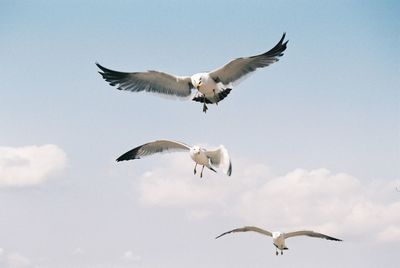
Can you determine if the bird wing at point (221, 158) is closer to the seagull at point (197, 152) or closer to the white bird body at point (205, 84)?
the seagull at point (197, 152)

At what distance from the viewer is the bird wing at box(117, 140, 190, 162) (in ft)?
48.2

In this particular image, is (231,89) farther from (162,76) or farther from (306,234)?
(306,234)

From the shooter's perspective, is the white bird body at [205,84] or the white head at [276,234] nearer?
the white bird body at [205,84]

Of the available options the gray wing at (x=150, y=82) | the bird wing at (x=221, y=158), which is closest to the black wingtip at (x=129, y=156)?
the gray wing at (x=150, y=82)

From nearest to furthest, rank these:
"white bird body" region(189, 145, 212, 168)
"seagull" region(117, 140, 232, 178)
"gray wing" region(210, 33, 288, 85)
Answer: "seagull" region(117, 140, 232, 178)
"white bird body" region(189, 145, 212, 168)
"gray wing" region(210, 33, 288, 85)

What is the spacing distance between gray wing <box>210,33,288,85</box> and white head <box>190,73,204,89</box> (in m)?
0.24

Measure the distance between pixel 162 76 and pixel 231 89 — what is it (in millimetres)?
1398

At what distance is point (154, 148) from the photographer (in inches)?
589

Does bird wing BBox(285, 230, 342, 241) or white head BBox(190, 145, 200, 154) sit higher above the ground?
bird wing BBox(285, 230, 342, 241)

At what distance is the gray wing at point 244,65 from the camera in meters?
13.8

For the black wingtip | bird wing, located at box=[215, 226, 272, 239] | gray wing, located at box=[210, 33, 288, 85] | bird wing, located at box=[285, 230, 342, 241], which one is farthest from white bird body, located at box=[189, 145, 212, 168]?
bird wing, located at box=[285, 230, 342, 241]

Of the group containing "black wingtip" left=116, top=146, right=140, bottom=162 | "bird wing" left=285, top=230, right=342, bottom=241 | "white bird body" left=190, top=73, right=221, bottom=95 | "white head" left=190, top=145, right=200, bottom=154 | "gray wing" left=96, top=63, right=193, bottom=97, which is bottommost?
"white head" left=190, top=145, right=200, bottom=154

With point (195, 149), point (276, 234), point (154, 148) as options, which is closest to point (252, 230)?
point (276, 234)

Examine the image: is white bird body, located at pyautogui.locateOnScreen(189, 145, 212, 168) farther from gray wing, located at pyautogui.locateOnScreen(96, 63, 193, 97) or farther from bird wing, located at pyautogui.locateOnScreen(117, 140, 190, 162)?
gray wing, located at pyautogui.locateOnScreen(96, 63, 193, 97)
